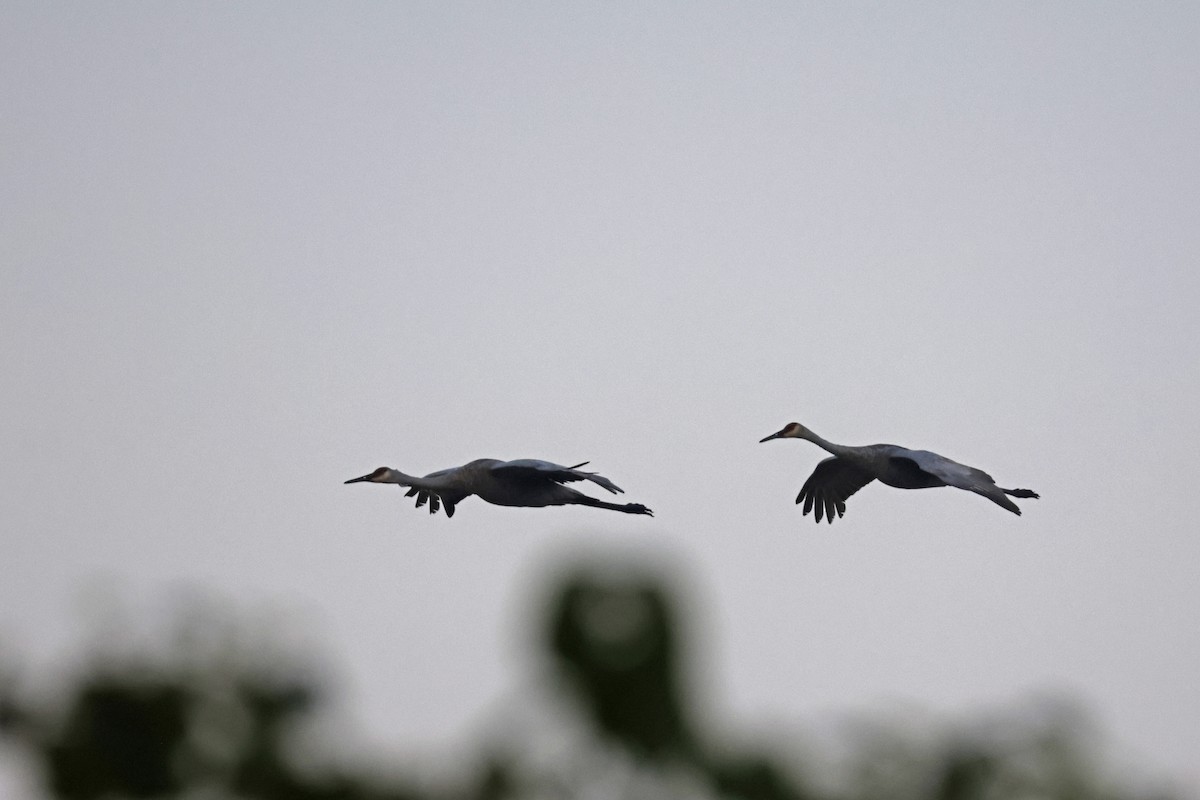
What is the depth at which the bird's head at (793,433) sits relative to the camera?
24.2 meters

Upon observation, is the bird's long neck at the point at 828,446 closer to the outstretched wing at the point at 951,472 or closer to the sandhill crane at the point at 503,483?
the outstretched wing at the point at 951,472

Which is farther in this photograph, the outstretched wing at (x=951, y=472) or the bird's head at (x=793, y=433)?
the bird's head at (x=793, y=433)

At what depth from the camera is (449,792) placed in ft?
13.5

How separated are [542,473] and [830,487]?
5368 mm

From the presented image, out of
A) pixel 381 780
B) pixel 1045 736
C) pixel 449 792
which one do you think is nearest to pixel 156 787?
pixel 381 780

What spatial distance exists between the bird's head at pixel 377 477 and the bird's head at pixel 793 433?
5.91 metres

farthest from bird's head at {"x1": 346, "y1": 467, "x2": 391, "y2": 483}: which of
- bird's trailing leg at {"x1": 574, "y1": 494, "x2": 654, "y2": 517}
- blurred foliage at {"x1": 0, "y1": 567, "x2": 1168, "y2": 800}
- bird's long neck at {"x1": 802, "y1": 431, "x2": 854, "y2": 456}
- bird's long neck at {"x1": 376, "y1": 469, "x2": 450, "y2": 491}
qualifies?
blurred foliage at {"x1": 0, "y1": 567, "x2": 1168, "y2": 800}

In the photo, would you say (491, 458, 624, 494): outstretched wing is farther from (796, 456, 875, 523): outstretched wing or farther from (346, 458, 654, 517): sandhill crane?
(796, 456, 875, 523): outstretched wing

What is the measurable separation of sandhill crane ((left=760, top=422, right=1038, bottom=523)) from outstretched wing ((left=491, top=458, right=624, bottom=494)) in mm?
3697

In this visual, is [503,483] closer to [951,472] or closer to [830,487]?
[830,487]

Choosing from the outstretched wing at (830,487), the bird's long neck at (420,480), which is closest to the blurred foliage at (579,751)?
the bird's long neck at (420,480)

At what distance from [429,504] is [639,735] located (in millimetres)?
23224

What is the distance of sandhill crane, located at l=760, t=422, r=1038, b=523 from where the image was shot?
21188mm

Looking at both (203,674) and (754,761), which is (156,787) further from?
(754,761)
